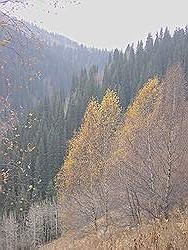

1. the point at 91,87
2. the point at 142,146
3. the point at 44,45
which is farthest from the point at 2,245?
the point at 91,87

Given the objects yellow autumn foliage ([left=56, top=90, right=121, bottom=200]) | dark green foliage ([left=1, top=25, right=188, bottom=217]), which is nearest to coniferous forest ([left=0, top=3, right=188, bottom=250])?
yellow autumn foliage ([left=56, top=90, right=121, bottom=200])

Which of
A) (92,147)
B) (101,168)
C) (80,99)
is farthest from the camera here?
(80,99)

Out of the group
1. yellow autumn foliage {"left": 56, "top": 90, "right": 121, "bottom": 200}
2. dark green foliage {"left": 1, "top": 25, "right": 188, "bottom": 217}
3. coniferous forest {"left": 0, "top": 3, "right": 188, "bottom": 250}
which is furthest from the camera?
dark green foliage {"left": 1, "top": 25, "right": 188, "bottom": 217}

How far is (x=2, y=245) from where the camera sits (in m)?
46.9

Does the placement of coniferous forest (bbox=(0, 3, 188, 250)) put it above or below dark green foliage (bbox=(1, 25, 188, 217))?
below

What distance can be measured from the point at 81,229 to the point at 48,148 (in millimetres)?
43825

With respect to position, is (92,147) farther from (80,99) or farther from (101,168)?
(80,99)

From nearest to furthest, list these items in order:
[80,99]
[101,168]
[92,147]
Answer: [101,168]
[92,147]
[80,99]

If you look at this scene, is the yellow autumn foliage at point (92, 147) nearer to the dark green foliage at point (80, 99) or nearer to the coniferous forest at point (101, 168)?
the coniferous forest at point (101, 168)

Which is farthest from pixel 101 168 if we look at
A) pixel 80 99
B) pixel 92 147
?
pixel 80 99

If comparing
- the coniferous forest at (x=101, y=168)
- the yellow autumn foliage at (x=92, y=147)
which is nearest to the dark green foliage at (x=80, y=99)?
the coniferous forest at (x=101, y=168)

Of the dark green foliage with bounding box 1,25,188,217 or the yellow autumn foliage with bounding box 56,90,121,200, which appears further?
the dark green foliage with bounding box 1,25,188,217

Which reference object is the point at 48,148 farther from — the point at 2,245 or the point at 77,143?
the point at 77,143

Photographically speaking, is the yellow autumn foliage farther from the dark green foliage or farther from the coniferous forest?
the dark green foliage
